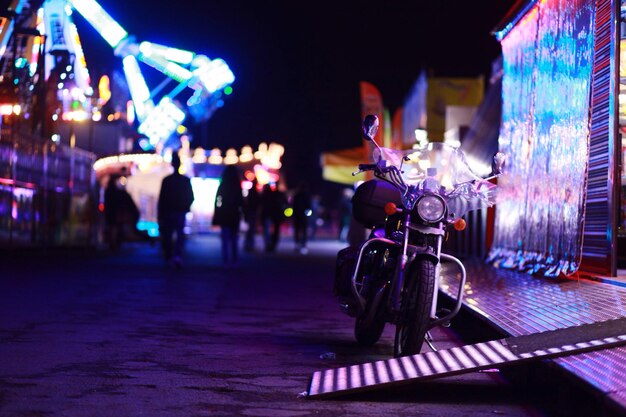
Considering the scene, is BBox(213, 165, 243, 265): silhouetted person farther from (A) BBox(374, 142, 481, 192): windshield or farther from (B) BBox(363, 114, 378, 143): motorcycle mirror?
(B) BBox(363, 114, 378, 143): motorcycle mirror

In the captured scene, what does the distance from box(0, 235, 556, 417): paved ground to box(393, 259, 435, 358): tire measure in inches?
14.6

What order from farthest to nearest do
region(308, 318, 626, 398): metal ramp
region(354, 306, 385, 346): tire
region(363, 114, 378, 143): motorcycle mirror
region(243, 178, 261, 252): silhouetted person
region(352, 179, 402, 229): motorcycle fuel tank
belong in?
region(243, 178, 261, 252): silhouetted person < region(354, 306, 385, 346): tire < region(352, 179, 402, 229): motorcycle fuel tank < region(363, 114, 378, 143): motorcycle mirror < region(308, 318, 626, 398): metal ramp

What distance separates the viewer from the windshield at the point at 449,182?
662 cm

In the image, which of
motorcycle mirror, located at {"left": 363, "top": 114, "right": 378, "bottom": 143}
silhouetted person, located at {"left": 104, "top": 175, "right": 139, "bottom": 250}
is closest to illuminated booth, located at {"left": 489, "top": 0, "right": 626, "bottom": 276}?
motorcycle mirror, located at {"left": 363, "top": 114, "right": 378, "bottom": 143}

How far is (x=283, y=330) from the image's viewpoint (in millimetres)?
8281

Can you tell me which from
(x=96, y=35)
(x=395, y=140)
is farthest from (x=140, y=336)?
(x=96, y=35)

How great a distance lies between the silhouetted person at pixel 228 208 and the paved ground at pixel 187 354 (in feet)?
12.2

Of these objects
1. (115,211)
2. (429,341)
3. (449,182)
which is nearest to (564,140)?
(449,182)

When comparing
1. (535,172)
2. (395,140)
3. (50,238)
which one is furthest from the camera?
(395,140)

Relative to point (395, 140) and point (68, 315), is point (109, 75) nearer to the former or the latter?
point (395, 140)

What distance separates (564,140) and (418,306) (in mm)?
4881

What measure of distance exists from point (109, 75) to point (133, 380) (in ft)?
109

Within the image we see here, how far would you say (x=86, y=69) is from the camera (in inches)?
1115

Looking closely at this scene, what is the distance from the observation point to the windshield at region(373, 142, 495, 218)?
6.62m
